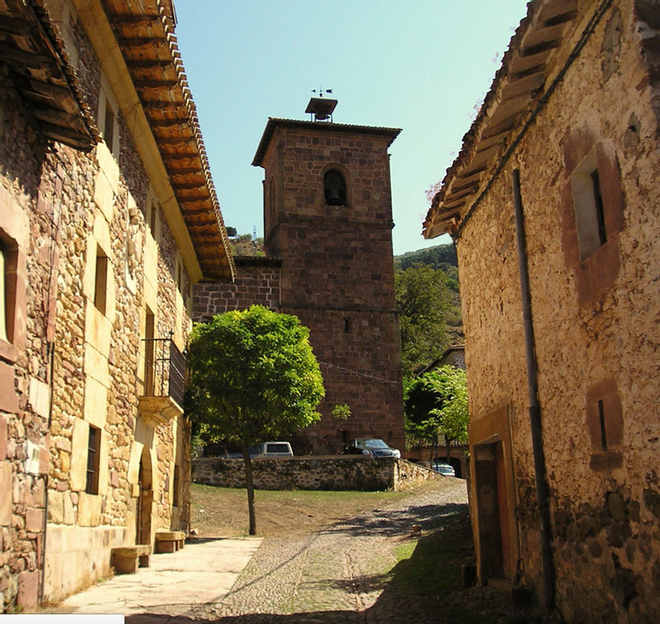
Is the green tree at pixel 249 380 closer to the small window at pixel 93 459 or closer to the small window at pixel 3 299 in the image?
the small window at pixel 93 459

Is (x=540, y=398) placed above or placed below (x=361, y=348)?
below

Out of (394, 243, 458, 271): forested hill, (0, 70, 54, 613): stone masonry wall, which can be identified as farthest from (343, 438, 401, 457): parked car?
(394, 243, 458, 271): forested hill

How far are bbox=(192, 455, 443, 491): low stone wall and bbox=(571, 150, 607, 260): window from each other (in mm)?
18197

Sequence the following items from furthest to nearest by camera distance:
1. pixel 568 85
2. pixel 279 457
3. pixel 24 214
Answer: pixel 279 457
pixel 24 214
pixel 568 85

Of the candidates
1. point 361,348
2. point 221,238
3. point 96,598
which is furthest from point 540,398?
point 361,348

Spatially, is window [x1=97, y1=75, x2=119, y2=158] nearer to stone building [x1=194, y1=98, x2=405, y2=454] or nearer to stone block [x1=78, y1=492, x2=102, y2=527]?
stone block [x1=78, y1=492, x2=102, y2=527]

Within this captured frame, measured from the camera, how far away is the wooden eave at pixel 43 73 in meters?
5.29

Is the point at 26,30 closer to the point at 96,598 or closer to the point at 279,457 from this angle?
the point at 96,598

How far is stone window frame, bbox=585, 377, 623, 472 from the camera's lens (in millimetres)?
5191

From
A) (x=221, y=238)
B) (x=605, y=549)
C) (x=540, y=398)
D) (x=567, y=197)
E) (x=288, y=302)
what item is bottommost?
(x=605, y=549)

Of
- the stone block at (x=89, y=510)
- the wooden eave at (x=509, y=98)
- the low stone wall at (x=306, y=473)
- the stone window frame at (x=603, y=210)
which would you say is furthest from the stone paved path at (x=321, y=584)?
the low stone wall at (x=306, y=473)

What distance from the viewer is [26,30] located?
5.35 metres

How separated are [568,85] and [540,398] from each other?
2521 millimetres

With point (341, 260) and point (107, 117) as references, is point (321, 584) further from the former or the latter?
point (341, 260)
